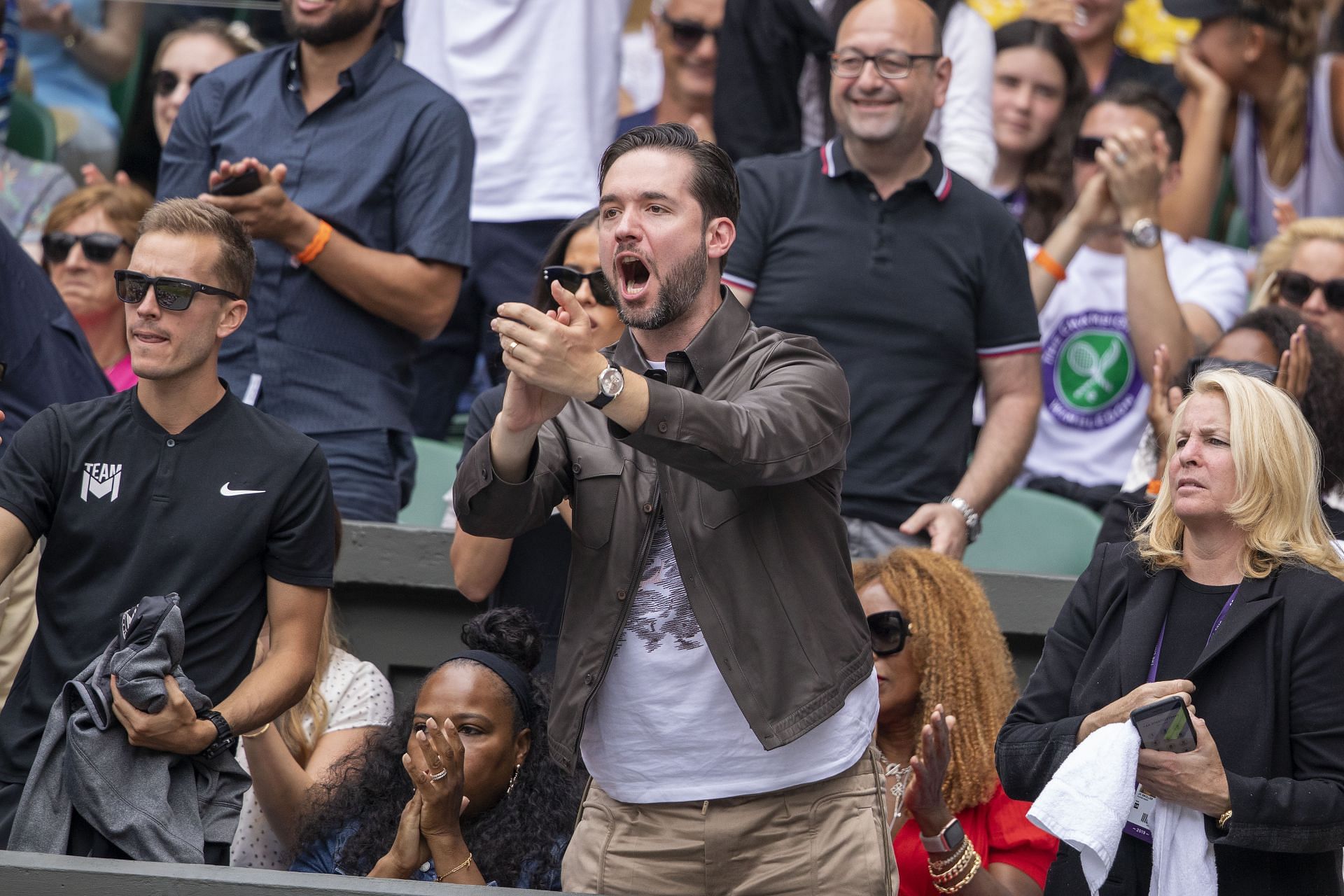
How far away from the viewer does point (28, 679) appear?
366 cm

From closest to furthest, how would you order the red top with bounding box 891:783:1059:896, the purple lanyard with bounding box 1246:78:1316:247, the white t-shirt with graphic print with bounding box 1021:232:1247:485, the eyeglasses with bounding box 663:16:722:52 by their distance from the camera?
the red top with bounding box 891:783:1059:896 → the white t-shirt with graphic print with bounding box 1021:232:1247:485 → the eyeglasses with bounding box 663:16:722:52 → the purple lanyard with bounding box 1246:78:1316:247

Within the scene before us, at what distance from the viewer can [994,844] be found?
13.8 feet

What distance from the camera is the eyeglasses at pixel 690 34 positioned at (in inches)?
264

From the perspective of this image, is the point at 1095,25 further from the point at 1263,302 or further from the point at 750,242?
the point at 750,242

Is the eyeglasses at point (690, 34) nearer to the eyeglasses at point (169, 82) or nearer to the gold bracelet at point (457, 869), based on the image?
the eyeglasses at point (169, 82)

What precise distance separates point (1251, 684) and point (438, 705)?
1.84 meters

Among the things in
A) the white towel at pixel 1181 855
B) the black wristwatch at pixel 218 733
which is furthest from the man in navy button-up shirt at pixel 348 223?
the white towel at pixel 1181 855

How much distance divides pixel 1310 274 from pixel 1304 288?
11 cm

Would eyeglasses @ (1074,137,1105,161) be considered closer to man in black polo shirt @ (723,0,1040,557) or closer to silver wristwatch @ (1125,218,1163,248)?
silver wristwatch @ (1125,218,1163,248)

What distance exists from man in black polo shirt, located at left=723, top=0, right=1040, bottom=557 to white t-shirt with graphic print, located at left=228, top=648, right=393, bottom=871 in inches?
54.7

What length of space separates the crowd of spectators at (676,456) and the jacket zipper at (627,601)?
12 millimetres

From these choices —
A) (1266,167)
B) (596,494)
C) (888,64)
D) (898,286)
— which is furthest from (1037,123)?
(596,494)

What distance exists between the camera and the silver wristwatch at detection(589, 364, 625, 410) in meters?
2.78

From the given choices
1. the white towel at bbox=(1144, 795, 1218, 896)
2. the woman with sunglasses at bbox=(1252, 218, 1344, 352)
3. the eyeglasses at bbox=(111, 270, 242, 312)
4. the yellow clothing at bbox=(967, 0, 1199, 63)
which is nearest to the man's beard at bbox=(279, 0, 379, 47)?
the eyeglasses at bbox=(111, 270, 242, 312)
